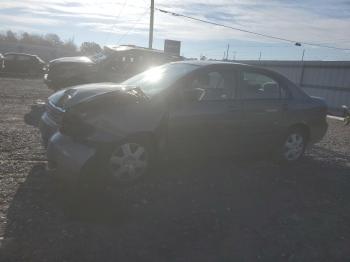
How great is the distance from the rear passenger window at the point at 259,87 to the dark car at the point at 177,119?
0.6 inches

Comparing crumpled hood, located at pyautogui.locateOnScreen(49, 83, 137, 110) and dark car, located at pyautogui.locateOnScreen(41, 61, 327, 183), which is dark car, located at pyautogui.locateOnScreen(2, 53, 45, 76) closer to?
dark car, located at pyautogui.locateOnScreen(41, 61, 327, 183)

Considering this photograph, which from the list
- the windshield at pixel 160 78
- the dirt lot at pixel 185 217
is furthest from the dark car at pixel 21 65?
the windshield at pixel 160 78

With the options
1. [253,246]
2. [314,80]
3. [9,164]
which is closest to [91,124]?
[9,164]

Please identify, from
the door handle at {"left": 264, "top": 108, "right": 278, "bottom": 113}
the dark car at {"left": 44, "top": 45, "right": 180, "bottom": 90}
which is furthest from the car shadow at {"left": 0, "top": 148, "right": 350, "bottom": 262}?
the dark car at {"left": 44, "top": 45, "right": 180, "bottom": 90}

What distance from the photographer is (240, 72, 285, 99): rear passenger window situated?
636cm

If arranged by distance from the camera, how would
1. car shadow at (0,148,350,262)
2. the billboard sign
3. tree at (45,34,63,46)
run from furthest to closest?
tree at (45,34,63,46) → the billboard sign → car shadow at (0,148,350,262)

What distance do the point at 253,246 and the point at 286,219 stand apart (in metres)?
0.90

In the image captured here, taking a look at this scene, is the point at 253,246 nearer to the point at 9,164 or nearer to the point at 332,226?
the point at 332,226

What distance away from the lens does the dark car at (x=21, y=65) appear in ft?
86.9

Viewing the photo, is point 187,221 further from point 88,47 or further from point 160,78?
point 88,47

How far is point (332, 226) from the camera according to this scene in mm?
4695

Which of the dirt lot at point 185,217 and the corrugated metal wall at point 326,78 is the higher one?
the corrugated metal wall at point 326,78

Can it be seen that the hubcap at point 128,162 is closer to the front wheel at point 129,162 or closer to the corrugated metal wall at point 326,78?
the front wheel at point 129,162

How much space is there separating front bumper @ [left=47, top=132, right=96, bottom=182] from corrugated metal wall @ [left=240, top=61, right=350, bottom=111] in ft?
64.8
